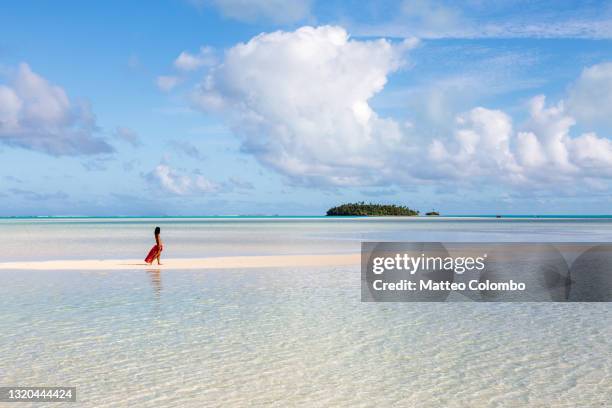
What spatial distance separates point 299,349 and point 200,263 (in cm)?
1848

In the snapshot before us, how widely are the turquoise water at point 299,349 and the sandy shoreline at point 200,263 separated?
8.62m

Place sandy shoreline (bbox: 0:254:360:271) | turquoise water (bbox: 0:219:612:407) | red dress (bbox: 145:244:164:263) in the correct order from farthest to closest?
1. red dress (bbox: 145:244:164:263)
2. sandy shoreline (bbox: 0:254:360:271)
3. turquoise water (bbox: 0:219:612:407)

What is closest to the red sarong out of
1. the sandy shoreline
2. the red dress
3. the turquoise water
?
the red dress

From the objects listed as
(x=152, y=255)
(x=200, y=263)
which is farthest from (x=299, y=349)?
(x=200, y=263)

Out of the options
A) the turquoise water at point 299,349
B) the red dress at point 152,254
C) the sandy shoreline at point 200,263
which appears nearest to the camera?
the turquoise water at point 299,349

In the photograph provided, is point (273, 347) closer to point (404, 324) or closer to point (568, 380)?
point (404, 324)

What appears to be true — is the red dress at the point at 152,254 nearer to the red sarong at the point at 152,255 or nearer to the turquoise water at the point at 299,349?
the red sarong at the point at 152,255

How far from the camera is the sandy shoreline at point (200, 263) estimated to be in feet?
89.8

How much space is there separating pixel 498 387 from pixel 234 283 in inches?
524

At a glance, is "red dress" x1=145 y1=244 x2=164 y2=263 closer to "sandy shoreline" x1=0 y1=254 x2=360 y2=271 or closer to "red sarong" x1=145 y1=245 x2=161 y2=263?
"red sarong" x1=145 y1=245 x2=161 y2=263

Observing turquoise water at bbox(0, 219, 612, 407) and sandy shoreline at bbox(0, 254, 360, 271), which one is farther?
sandy shoreline at bbox(0, 254, 360, 271)

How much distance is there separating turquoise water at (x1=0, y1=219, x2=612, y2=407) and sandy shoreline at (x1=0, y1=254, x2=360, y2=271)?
862 centimetres

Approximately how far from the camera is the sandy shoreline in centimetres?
2736

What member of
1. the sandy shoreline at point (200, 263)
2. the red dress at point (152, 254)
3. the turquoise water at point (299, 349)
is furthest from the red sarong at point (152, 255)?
the turquoise water at point (299, 349)
